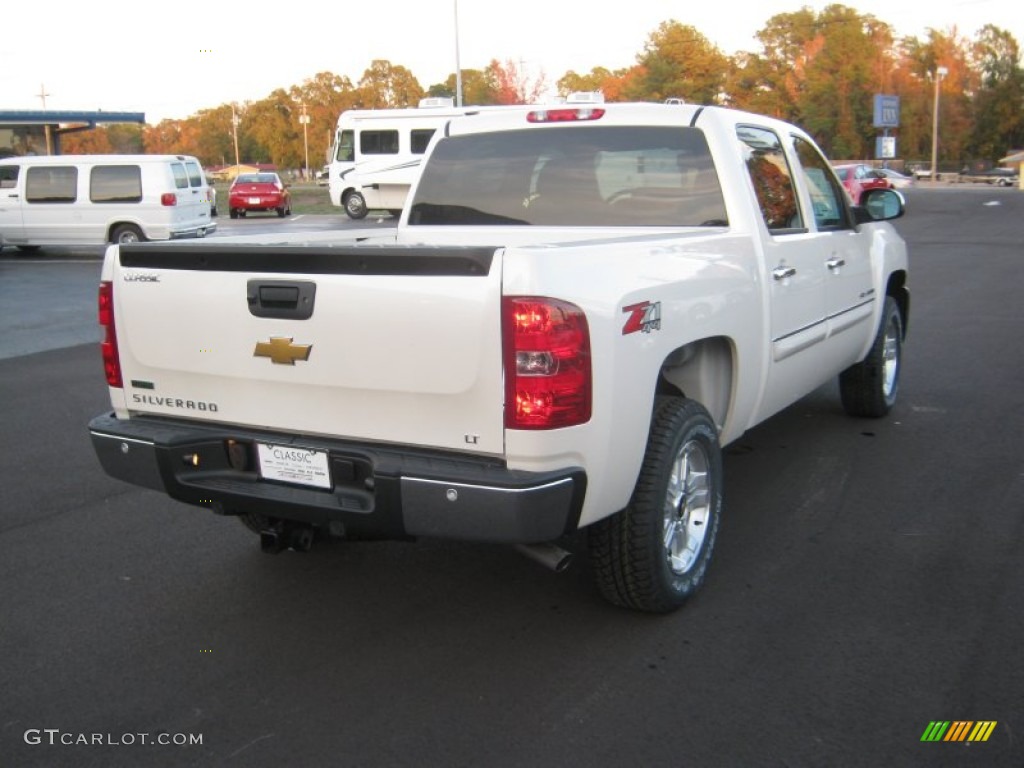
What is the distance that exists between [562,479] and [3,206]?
2119 cm

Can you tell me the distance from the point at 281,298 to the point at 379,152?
29350 millimetres

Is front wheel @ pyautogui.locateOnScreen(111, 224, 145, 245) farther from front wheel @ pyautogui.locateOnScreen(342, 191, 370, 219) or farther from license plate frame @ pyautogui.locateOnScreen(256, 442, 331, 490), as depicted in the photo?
license plate frame @ pyautogui.locateOnScreen(256, 442, 331, 490)

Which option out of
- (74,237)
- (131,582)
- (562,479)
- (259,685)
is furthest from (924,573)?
(74,237)

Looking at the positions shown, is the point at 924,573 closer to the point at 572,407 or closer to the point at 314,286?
the point at 572,407

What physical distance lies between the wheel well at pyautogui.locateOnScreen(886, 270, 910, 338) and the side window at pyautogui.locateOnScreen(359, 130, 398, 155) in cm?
2559

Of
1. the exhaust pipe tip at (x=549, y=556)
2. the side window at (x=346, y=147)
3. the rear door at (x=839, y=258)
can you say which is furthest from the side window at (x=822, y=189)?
the side window at (x=346, y=147)

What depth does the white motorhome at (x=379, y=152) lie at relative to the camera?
30.9 m

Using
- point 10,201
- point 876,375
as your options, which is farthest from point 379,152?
point 876,375

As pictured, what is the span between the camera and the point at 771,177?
520 cm

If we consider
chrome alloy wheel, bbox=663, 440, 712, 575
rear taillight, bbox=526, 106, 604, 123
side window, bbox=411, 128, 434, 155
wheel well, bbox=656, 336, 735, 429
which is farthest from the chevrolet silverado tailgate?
side window, bbox=411, 128, 434, 155

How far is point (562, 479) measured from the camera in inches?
128

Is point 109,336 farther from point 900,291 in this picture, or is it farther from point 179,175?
point 179,175

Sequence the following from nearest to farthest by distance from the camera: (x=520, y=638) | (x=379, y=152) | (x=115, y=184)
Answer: (x=520, y=638) → (x=115, y=184) → (x=379, y=152)

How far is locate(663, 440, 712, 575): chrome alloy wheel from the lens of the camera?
3971mm
